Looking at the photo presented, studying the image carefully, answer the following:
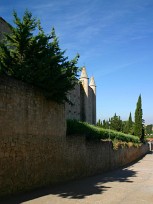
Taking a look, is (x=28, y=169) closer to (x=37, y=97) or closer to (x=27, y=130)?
(x=27, y=130)

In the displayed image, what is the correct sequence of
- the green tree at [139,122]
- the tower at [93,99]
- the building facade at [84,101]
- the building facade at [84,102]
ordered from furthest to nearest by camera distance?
1. the green tree at [139,122]
2. the tower at [93,99]
3. the building facade at [84,102]
4. the building facade at [84,101]

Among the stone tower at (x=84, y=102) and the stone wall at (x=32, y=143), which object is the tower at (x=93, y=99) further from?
the stone wall at (x=32, y=143)

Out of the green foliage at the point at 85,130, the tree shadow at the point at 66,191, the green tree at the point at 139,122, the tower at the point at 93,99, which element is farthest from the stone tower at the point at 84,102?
the tree shadow at the point at 66,191

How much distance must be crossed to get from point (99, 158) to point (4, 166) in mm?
11621

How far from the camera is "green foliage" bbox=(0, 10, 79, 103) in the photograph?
14484 mm

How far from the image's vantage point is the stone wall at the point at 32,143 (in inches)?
480

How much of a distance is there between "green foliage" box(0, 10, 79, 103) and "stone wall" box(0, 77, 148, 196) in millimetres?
626

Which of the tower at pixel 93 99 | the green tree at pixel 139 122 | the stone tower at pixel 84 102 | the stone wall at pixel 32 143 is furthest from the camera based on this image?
the green tree at pixel 139 122

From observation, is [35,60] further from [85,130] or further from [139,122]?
[139,122]

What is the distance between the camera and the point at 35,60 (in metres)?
14.8

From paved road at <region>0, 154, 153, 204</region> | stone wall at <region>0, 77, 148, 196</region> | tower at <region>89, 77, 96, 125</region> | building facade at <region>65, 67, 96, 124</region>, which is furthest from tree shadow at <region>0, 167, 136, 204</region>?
tower at <region>89, 77, 96, 125</region>

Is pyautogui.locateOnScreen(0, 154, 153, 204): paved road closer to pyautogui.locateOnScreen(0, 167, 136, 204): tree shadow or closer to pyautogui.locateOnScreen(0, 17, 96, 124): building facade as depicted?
pyautogui.locateOnScreen(0, 167, 136, 204): tree shadow

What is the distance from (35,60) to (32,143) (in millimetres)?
3573

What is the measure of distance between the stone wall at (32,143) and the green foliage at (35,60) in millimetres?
626
